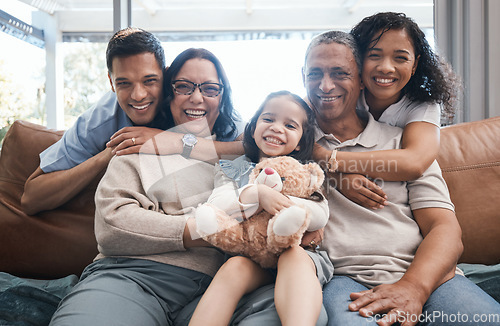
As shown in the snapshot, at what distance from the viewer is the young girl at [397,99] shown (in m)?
1.30

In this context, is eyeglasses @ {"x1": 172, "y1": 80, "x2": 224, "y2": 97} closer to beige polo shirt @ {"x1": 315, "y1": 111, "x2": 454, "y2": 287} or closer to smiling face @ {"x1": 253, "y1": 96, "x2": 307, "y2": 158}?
smiling face @ {"x1": 253, "y1": 96, "x2": 307, "y2": 158}

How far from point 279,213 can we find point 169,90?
2.39ft

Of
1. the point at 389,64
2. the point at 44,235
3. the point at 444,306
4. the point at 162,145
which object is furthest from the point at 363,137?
the point at 44,235

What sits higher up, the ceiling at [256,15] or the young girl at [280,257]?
the ceiling at [256,15]

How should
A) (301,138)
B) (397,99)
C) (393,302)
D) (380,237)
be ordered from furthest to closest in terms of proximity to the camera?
(397,99) < (301,138) < (380,237) < (393,302)

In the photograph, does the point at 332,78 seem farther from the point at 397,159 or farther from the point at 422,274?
the point at 422,274

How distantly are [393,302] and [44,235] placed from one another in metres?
1.30

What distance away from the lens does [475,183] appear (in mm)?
1554

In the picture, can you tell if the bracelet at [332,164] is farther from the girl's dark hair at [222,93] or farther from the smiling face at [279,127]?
the girl's dark hair at [222,93]

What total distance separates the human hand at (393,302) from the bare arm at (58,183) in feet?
3.30

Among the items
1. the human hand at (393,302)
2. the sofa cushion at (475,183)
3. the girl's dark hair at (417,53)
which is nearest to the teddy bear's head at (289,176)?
the human hand at (393,302)

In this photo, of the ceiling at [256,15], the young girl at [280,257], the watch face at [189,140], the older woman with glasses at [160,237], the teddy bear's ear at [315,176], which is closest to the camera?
the young girl at [280,257]

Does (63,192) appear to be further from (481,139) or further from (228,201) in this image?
(481,139)

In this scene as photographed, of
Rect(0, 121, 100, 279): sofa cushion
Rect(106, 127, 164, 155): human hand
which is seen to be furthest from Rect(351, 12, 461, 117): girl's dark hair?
Rect(0, 121, 100, 279): sofa cushion
